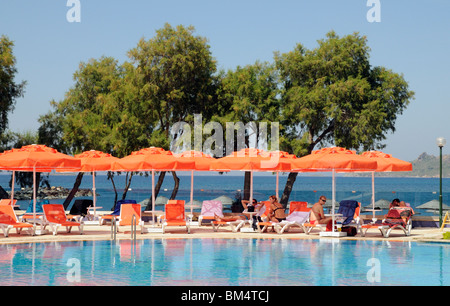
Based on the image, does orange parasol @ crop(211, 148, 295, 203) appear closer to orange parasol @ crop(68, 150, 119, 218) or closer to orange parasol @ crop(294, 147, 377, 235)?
orange parasol @ crop(294, 147, 377, 235)

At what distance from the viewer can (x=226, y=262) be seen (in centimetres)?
1470

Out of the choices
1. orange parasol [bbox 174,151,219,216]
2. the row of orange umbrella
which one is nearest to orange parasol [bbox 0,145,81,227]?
the row of orange umbrella

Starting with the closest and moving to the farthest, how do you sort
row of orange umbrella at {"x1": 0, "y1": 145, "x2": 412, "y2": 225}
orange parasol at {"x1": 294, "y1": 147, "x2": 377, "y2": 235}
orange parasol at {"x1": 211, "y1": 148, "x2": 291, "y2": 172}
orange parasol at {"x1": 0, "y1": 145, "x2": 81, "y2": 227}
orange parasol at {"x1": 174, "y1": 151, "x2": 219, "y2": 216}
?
orange parasol at {"x1": 0, "y1": 145, "x2": 81, "y2": 227}, row of orange umbrella at {"x1": 0, "y1": 145, "x2": 412, "y2": 225}, orange parasol at {"x1": 294, "y1": 147, "x2": 377, "y2": 235}, orange parasol at {"x1": 211, "y1": 148, "x2": 291, "y2": 172}, orange parasol at {"x1": 174, "y1": 151, "x2": 219, "y2": 216}

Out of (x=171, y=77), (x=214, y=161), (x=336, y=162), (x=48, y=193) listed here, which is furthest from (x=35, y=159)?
(x=48, y=193)

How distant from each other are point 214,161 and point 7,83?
1662 centimetres

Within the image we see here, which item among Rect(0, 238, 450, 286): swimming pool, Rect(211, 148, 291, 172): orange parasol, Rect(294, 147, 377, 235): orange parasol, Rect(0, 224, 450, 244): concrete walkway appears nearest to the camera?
Rect(0, 238, 450, 286): swimming pool

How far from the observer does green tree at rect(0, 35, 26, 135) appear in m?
34.0

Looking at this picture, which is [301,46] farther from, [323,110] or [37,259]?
[37,259]

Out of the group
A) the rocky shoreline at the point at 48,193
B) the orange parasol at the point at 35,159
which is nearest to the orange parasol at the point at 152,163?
the orange parasol at the point at 35,159

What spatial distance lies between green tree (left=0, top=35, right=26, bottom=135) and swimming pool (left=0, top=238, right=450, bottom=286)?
60.9 feet

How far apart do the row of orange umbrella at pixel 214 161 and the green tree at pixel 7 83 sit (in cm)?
1291
